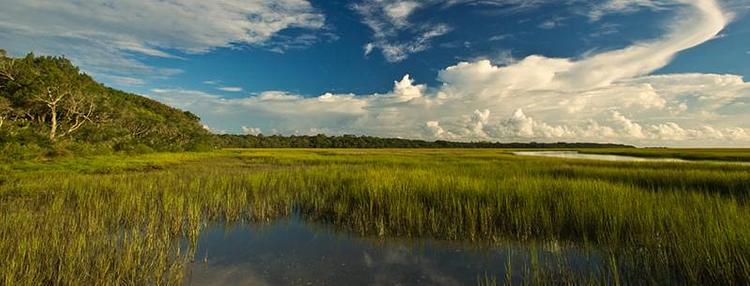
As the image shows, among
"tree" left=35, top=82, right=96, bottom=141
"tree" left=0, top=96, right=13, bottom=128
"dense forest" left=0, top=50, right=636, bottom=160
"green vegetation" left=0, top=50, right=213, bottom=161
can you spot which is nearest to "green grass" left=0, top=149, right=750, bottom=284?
"green vegetation" left=0, top=50, right=213, bottom=161

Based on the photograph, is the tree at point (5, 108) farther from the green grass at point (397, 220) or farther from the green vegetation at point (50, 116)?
the green grass at point (397, 220)

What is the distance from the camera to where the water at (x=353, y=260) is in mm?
5008

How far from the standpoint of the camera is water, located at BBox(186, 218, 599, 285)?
5008mm

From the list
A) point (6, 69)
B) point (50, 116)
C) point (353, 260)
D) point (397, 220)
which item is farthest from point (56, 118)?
point (353, 260)

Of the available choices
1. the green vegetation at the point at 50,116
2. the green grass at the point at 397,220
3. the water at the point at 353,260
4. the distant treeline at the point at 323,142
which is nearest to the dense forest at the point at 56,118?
the green vegetation at the point at 50,116

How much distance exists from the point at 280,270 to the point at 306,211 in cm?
443

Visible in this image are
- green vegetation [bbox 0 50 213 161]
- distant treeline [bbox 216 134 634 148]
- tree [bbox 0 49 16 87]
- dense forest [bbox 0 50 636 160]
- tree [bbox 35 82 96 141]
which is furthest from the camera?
distant treeline [bbox 216 134 634 148]

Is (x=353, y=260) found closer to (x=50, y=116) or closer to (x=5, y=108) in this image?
(x=5, y=108)

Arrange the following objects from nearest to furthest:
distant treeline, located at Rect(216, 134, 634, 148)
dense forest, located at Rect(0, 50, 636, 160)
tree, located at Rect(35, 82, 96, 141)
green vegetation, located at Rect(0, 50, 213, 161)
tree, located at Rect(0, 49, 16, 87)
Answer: green vegetation, located at Rect(0, 50, 213, 161), dense forest, located at Rect(0, 50, 636, 160), tree, located at Rect(35, 82, 96, 141), tree, located at Rect(0, 49, 16, 87), distant treeline, located at Rect(216, 134, 634, 148)

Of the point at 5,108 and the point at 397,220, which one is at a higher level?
the point at 5,108

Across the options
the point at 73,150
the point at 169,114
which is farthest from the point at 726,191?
the point at 169,114

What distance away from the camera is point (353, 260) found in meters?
5.84

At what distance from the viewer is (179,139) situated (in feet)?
185

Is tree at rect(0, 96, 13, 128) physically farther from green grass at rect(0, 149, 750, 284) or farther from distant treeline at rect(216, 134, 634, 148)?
distant treeline at rect(216, 134, 634, 148)
